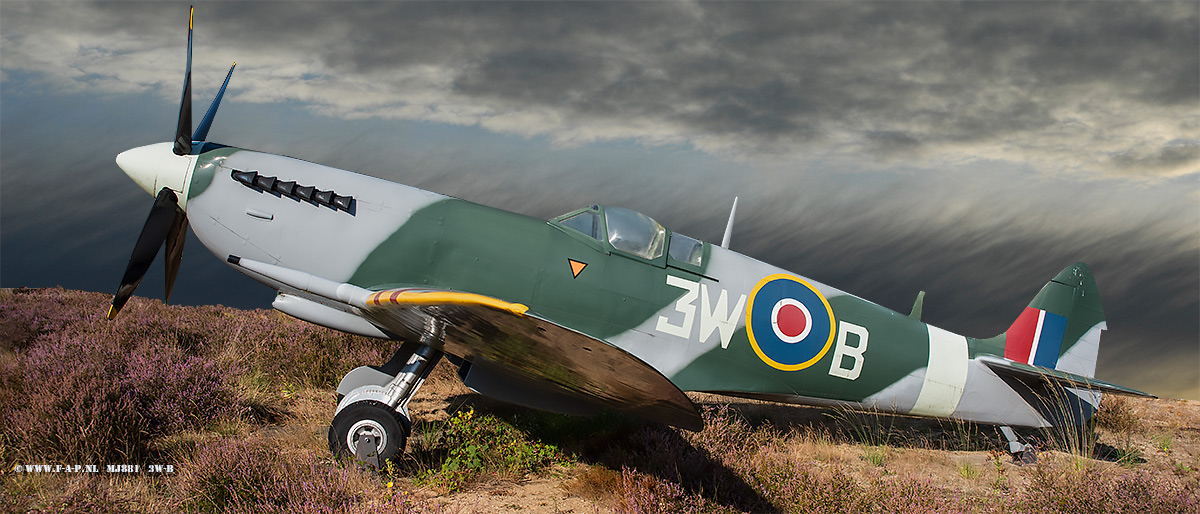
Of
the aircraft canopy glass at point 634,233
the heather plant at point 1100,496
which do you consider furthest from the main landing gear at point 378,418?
the heather plant at point 1100,496

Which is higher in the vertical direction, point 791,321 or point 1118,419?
point 791,321

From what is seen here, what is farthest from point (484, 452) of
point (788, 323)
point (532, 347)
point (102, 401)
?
point (102, 401)

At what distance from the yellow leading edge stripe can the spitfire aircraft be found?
38 millimetres

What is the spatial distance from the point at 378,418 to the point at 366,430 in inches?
4.8

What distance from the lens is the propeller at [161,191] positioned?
476 cm

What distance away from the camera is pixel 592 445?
5.37 metres

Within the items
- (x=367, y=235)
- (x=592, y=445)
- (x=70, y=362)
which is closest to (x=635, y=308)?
(x=592, y=445)

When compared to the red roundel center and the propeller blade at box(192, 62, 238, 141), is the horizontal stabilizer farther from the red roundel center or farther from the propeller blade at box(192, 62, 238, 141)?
the propeller blade at box(192, 62, 238, 141)

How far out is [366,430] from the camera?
14.9 feet

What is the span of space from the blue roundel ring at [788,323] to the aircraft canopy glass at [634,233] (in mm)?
875

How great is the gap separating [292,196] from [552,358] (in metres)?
2.25

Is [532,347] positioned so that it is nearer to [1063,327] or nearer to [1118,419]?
[1063,327]

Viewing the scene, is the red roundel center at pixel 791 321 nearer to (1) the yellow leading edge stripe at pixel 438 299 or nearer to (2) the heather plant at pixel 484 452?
(2) the heather plant at pixel 484 452

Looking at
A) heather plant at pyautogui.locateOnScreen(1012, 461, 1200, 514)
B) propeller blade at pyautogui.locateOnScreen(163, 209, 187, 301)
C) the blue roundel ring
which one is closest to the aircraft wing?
the blue roundel ring
